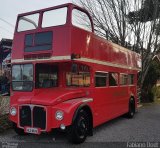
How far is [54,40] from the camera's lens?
848cm

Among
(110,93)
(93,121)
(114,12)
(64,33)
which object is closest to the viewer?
(64,33)

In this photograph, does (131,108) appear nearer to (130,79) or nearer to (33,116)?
(130,79)

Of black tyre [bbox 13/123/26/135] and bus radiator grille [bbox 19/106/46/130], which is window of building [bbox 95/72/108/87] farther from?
black tyre [bbox 13/123/26/135]

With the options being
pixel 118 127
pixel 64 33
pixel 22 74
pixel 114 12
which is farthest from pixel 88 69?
pixel 114 12

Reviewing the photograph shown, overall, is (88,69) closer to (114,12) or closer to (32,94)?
(32,94)

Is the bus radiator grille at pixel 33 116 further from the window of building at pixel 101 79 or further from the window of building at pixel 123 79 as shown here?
the window of building at pixel 123 79

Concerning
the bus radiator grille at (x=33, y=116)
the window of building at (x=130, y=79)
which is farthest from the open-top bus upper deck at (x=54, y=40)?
the window of building at (x=130, y=79)

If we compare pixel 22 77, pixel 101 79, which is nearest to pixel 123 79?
pixel 101 79

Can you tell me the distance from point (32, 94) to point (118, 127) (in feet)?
13.2

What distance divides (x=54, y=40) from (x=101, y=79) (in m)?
2.48

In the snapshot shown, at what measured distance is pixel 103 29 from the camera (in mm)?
20984

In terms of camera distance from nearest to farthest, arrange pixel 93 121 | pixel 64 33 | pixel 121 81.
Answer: pixel 64 33 → pixel 93 121 → pixel 121 81

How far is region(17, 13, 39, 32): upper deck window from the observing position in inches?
364

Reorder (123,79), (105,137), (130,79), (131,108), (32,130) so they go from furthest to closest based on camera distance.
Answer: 1. (130,79)
2. (131,108)
3. (123,79)
4. (105,137)
5. (32,130)
